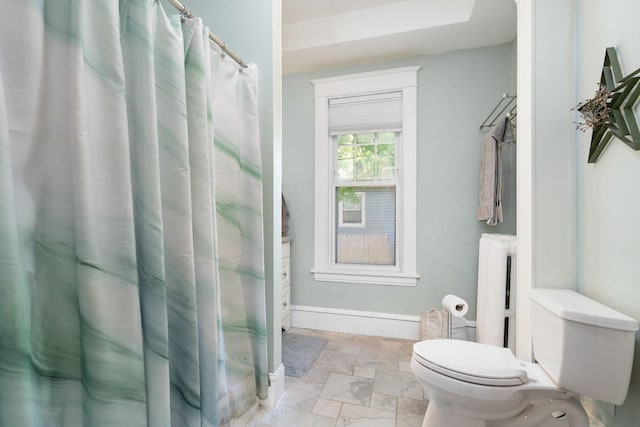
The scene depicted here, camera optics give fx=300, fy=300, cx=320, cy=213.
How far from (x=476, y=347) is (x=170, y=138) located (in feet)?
5.08

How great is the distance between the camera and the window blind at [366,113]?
261 cm

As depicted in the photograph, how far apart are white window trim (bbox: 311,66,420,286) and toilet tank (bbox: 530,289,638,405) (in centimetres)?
141

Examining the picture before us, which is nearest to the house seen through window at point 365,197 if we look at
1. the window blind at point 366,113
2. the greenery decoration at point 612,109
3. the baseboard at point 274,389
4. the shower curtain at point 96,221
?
the window blind at point 366,113

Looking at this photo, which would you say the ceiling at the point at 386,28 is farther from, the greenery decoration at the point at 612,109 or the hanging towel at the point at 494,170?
the greenery decoration at the point at 612,109

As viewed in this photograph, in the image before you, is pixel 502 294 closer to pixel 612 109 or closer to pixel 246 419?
pixel 612 109

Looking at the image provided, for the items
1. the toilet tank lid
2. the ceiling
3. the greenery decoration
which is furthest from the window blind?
the toilet tank lid

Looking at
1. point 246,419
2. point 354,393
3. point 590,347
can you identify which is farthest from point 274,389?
point 590,347

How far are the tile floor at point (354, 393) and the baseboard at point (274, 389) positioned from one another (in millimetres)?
34

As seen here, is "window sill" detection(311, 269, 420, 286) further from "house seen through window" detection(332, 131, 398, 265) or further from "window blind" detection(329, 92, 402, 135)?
"window blind" detection(329, 92, 402, 135)

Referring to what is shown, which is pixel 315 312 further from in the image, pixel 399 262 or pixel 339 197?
pixel 339 197

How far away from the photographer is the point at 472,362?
123 centimetres

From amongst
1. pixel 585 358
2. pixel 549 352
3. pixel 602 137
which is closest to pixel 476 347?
pixel 549 352

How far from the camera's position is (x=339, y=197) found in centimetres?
279

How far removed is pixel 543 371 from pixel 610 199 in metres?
0.73
